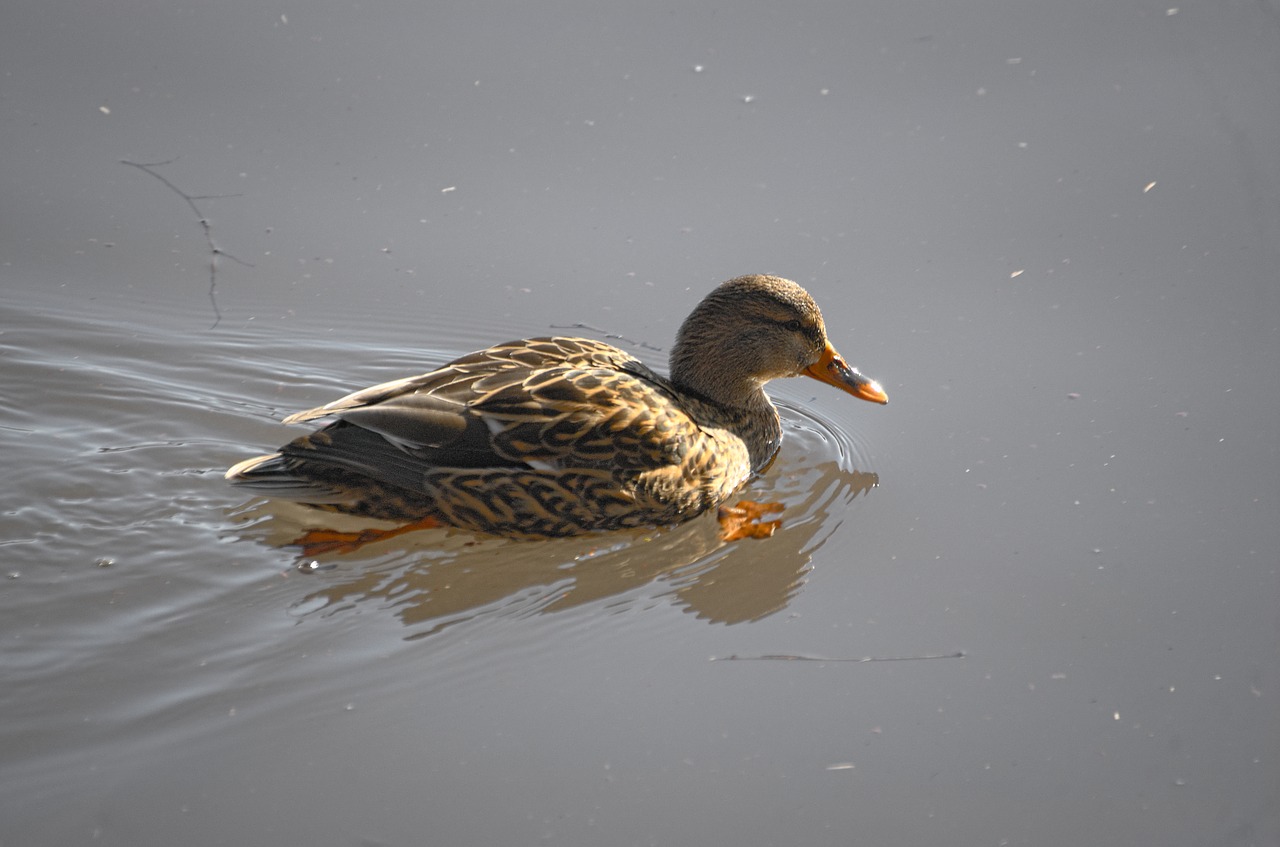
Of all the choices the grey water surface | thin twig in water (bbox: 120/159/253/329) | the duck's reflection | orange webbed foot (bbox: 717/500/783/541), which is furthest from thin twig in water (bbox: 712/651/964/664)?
thin twig in water (bbox: 120/159/253/329)

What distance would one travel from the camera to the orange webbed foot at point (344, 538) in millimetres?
5320

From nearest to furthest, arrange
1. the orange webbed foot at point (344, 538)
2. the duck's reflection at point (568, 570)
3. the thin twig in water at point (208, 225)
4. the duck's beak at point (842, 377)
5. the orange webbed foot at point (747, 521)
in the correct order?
the duck's reflection at point (568, 570), the orange webbed foot at point (344, 538), the orange webbed foot at point (747, 521), the duck's beak at point (842, 377), the thin twig in water at point (208, 225)

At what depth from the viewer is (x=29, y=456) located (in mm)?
5691

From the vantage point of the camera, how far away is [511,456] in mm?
5410

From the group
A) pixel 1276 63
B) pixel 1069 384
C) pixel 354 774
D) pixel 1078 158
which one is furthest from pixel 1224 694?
pixel 1276 63

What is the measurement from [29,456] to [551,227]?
110 inches

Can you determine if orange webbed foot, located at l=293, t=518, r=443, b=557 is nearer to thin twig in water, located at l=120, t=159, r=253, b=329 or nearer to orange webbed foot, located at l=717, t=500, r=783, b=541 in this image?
orange webbed foot, located at l=717, t=500, r=783, b=541

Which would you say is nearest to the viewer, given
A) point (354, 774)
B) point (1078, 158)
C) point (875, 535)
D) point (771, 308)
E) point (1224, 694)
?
point (354, 774)

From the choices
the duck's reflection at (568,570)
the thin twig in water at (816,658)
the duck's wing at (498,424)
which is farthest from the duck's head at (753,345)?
the thin twig in water at (816,658)

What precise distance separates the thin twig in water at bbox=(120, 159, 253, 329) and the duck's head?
2371 millimetres

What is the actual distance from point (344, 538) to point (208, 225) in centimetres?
239

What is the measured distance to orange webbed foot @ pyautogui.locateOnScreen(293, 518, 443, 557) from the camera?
5.32 m

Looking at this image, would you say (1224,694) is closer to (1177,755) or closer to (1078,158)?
(1177,755)

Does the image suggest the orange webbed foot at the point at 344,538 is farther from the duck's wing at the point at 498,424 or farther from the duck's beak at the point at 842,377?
the duck's beak at the point at 842,377
